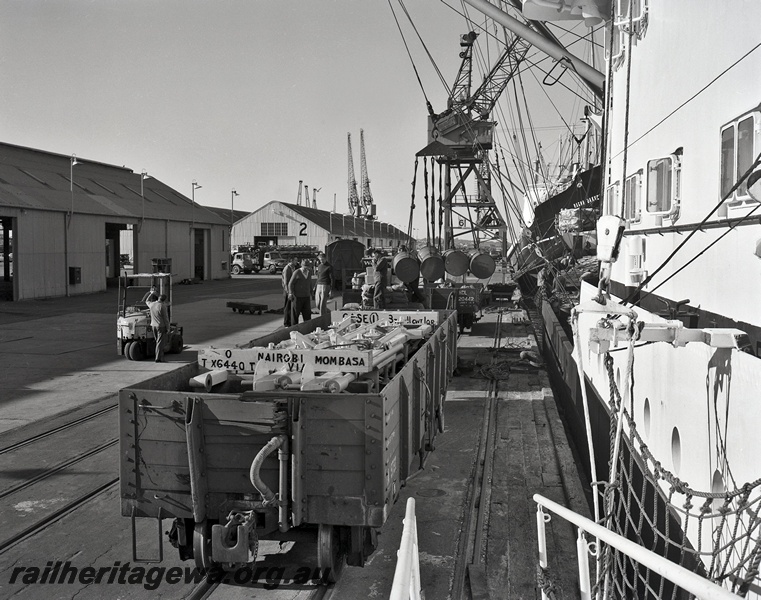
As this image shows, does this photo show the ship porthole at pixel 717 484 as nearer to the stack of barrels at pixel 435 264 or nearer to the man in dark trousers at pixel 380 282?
the man in dark trousers at pixel 380 282

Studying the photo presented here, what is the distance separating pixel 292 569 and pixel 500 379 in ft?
32.2

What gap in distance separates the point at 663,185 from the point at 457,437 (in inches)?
196

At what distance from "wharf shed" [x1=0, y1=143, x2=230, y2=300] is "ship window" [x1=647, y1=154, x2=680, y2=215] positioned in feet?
84.3

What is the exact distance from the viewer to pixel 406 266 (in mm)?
18703

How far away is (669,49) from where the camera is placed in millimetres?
8352

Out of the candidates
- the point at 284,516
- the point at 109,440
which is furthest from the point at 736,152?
the point at 109,440

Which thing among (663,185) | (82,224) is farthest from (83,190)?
(663,185)

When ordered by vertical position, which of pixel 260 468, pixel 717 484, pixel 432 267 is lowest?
pixel 717 484

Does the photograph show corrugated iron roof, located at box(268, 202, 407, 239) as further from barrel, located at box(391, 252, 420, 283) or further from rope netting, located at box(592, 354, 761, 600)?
rope netting, located at box(592, 354, 761, 600)

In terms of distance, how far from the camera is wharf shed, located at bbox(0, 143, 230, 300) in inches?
1302

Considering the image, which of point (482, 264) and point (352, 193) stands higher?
point (352, 193)

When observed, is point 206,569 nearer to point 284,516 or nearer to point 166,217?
point 284,516

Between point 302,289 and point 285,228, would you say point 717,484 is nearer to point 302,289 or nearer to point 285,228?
point 302,289

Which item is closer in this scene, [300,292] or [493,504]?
[493,504]
